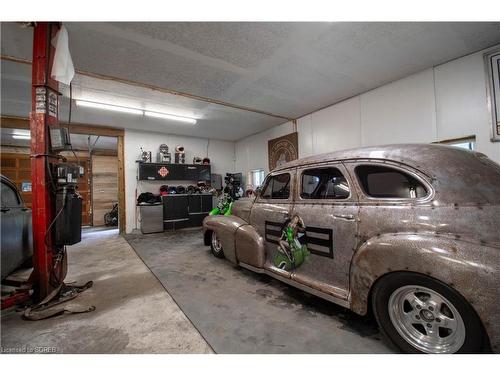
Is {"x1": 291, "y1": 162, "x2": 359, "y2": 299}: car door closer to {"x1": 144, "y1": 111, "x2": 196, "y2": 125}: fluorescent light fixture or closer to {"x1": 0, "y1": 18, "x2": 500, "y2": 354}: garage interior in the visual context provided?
{"x1": 0, "y1": 18, "x2": 500, "y2": 354}: garage interior

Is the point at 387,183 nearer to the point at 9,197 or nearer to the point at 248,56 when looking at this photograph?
the point at 248,56

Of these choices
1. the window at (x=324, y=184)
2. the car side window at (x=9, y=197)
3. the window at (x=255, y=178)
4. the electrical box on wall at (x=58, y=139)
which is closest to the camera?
the window at (x=324, y=184)

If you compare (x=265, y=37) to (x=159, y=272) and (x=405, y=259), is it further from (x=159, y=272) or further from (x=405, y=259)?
(x=159, y=272)

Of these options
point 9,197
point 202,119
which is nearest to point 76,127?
point 202,119

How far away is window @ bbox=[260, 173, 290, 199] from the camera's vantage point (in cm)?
268

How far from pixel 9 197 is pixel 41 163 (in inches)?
37.4

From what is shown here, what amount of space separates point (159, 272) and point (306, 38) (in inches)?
156

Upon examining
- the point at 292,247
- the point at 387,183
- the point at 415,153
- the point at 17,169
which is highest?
the point at 17,169

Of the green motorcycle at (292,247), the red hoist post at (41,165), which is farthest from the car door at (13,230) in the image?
the green motorcycle at (292,247)

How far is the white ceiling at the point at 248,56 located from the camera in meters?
2.72

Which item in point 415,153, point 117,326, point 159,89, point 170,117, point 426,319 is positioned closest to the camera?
point 426,319

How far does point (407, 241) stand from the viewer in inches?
56.9

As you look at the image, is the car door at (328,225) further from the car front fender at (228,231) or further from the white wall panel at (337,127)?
the white wall panel at (337,127)

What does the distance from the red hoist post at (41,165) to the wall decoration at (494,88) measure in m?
5.73
